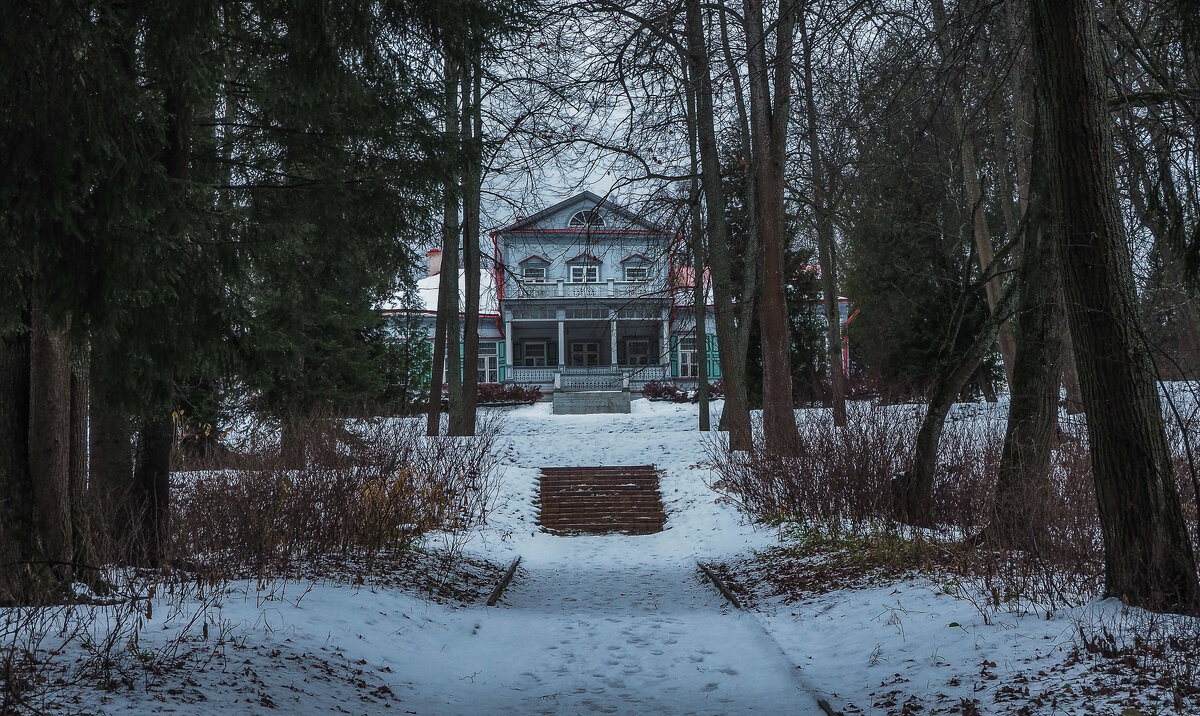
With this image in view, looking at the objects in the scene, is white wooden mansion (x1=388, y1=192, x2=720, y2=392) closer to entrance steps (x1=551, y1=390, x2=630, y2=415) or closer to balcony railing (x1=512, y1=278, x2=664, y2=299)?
balcony railing (x1=512, y1=278, x2=664, y2=299)

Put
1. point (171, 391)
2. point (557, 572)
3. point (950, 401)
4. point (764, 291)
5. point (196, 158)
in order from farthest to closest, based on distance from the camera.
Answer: point (764, 291), point (557, 572), point (950, 401), point (196, 158), point (171, 391)

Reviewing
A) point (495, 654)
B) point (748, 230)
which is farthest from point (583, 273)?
point (495, 654)

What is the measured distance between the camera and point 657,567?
35.1ft

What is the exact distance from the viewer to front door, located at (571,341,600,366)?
131 ft

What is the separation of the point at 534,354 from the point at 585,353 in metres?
2.43

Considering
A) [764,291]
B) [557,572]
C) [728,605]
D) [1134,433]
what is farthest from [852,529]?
[764,291]

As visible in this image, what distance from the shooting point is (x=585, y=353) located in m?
40.1

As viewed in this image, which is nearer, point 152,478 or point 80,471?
point 80,471

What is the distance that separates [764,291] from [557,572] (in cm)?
681

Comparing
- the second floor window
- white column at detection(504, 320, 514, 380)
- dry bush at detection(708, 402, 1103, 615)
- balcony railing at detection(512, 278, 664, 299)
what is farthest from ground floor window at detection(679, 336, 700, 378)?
dry bush at detection(708, 402, 1103, 615)

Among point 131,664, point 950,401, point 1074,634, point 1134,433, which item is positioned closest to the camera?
point 131,664

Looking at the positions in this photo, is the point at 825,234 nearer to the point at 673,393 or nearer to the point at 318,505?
the point at 673,393

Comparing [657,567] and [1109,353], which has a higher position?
[1109,353]

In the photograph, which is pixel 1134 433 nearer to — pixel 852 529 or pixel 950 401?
pixel 950 401
